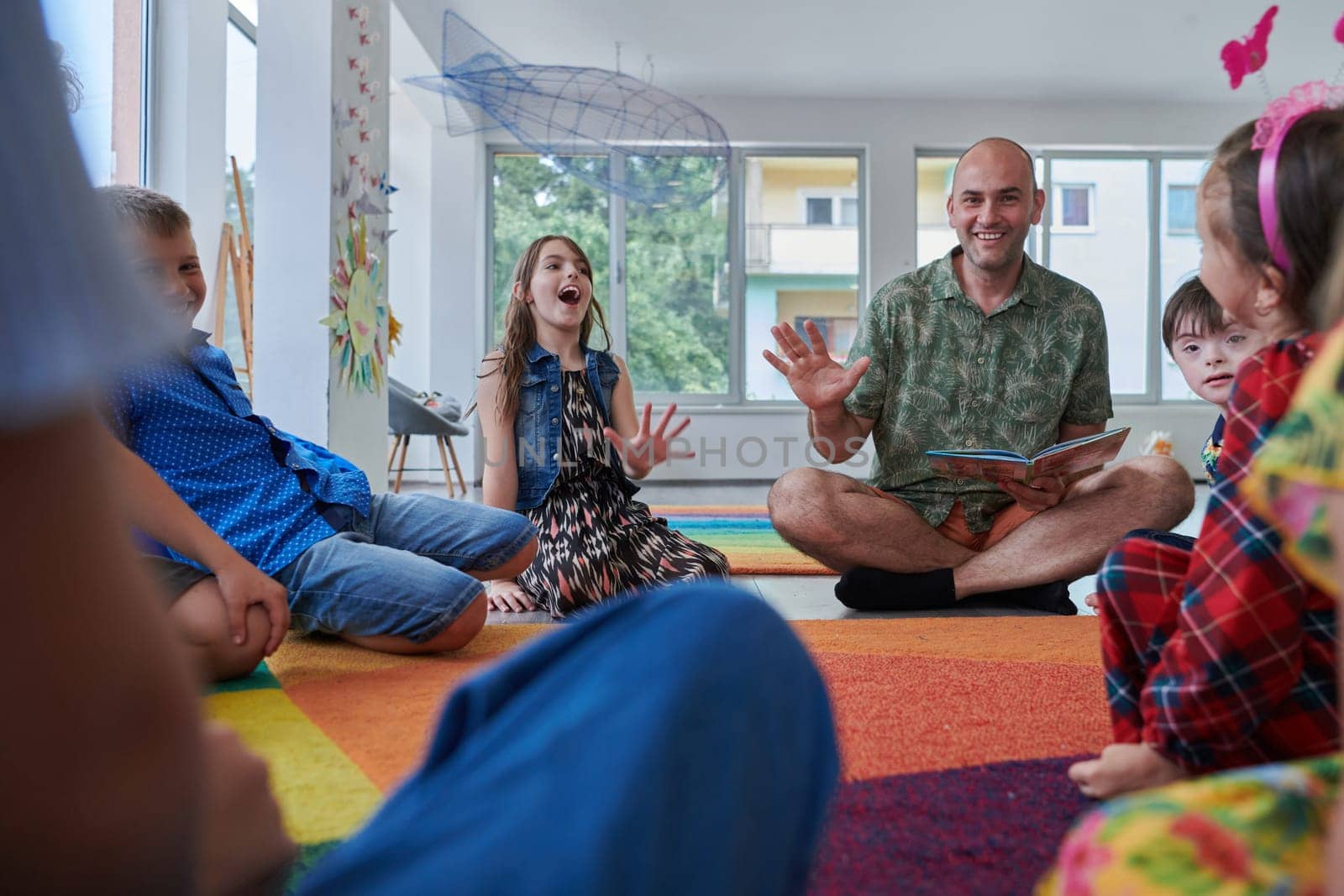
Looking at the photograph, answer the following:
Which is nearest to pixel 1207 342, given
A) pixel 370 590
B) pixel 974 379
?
pixel 974 379

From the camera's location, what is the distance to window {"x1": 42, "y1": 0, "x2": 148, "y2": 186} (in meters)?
3.09

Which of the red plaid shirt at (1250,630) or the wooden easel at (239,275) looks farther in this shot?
the wooden easel at (239,275)

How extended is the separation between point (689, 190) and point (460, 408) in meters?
2.03

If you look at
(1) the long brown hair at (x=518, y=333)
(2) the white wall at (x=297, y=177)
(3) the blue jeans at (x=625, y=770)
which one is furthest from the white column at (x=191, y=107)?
(3) the blue jeans at (x=625, y=770)

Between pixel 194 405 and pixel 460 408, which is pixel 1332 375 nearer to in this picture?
pixel 194 405

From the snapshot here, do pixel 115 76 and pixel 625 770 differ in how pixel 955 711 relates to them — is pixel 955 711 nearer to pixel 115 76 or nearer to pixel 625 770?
pixel 625 770

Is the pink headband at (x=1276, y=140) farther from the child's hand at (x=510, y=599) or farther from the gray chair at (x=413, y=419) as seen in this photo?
the gray chair at (x=413, y=419)

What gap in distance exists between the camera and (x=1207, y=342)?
205 centimetres

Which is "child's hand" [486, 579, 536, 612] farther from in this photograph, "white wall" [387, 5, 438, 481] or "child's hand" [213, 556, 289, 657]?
"white wall" [387, 5, 438, 481]

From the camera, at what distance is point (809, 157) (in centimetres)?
695

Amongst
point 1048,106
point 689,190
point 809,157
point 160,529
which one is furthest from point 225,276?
point 1048,106

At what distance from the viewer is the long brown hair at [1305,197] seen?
2.81ft

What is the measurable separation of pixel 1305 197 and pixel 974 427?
1616mm

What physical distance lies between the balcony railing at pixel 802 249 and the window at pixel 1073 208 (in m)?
1.36
